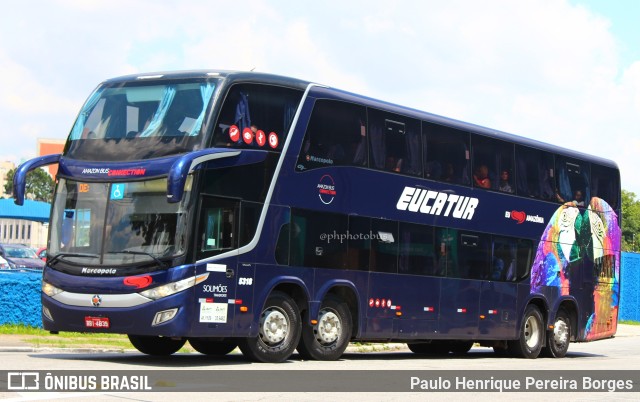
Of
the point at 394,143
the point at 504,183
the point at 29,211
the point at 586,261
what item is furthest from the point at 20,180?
the point at 29,211

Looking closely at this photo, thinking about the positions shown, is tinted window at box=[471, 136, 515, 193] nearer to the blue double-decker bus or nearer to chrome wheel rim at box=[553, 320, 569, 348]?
the blue double-decker bus

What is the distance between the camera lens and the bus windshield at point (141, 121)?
653 inches

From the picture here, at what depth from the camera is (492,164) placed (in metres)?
23.0

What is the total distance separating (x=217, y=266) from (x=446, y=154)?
6652mm

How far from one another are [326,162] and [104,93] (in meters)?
3.83

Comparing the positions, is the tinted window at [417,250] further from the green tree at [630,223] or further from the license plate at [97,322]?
the green tree at [630,223]

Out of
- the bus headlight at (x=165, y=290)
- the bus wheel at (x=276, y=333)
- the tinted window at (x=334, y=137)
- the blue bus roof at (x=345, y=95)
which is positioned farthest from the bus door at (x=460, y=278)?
the bus headlight at (x=165, y=290)

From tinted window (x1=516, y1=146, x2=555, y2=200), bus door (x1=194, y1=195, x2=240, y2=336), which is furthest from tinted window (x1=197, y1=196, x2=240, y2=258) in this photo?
tinted window (x1=516, y1=146, x2=555, y2=200)

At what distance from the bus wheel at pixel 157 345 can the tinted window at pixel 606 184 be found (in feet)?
38.3

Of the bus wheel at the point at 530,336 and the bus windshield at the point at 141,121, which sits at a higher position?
the bus windshield at the point at 141,121

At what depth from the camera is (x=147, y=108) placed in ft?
55.9

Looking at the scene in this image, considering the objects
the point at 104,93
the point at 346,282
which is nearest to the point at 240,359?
the point at 346,282

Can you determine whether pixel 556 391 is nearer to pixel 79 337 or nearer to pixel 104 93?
pixel 104 93

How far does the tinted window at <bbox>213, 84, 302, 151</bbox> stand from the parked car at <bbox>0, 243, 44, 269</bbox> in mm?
25765
